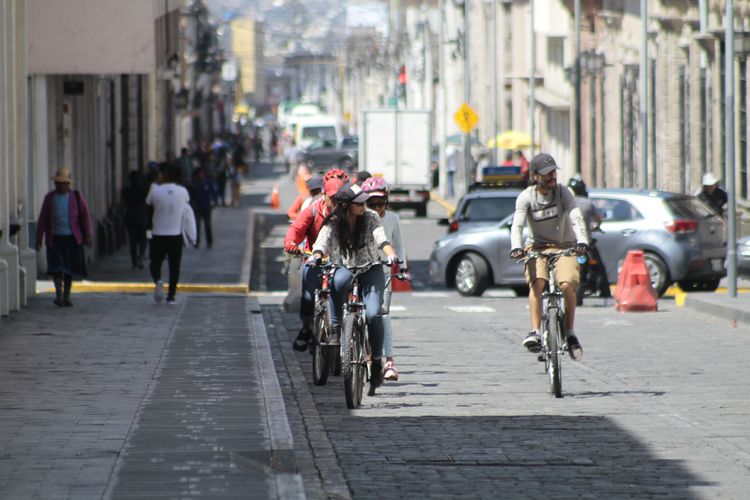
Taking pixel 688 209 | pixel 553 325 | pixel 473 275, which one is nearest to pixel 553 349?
pixel 553 325

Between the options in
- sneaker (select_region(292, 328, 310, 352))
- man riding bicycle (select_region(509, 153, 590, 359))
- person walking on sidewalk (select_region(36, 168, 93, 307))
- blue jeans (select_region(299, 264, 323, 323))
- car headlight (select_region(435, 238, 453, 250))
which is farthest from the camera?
car headlight (select_region(435, 238, 453, 250))

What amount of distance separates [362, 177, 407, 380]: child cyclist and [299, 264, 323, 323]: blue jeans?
1.99 feet

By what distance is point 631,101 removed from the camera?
4953cm

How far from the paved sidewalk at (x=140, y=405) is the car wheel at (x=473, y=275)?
16.4ft

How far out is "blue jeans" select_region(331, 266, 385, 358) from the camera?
42.8ft

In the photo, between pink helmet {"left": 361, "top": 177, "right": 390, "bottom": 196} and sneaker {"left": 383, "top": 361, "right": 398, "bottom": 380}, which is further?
pink helmet {"left": 361, "top": 177, "right": 390, "bottom": 196}

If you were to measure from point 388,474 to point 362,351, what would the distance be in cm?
292

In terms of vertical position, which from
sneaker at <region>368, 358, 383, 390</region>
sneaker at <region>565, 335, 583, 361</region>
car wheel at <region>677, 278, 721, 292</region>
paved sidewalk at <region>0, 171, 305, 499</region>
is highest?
sneaker at <region>565, 335, 583, 361</region>

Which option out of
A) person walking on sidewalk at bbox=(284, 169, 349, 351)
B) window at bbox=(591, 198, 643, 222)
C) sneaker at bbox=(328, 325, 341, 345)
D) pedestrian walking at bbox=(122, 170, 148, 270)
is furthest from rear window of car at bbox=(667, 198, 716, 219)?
sneaker at bbox=(328, 325, 341, 345)

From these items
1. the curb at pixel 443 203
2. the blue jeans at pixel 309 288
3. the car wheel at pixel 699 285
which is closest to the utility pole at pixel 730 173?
the car wheel at pixel 699 285

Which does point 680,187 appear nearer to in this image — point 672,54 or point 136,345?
point 672,54

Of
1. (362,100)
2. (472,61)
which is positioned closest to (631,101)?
(472,61)

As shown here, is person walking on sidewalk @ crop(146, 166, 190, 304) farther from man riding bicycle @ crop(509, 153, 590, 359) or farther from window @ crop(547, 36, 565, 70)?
window @ crop(547, 36, 565, 70)

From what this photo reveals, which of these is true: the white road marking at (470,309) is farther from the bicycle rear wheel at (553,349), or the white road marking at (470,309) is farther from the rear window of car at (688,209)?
the bicycle rear wheel at (553,349)
